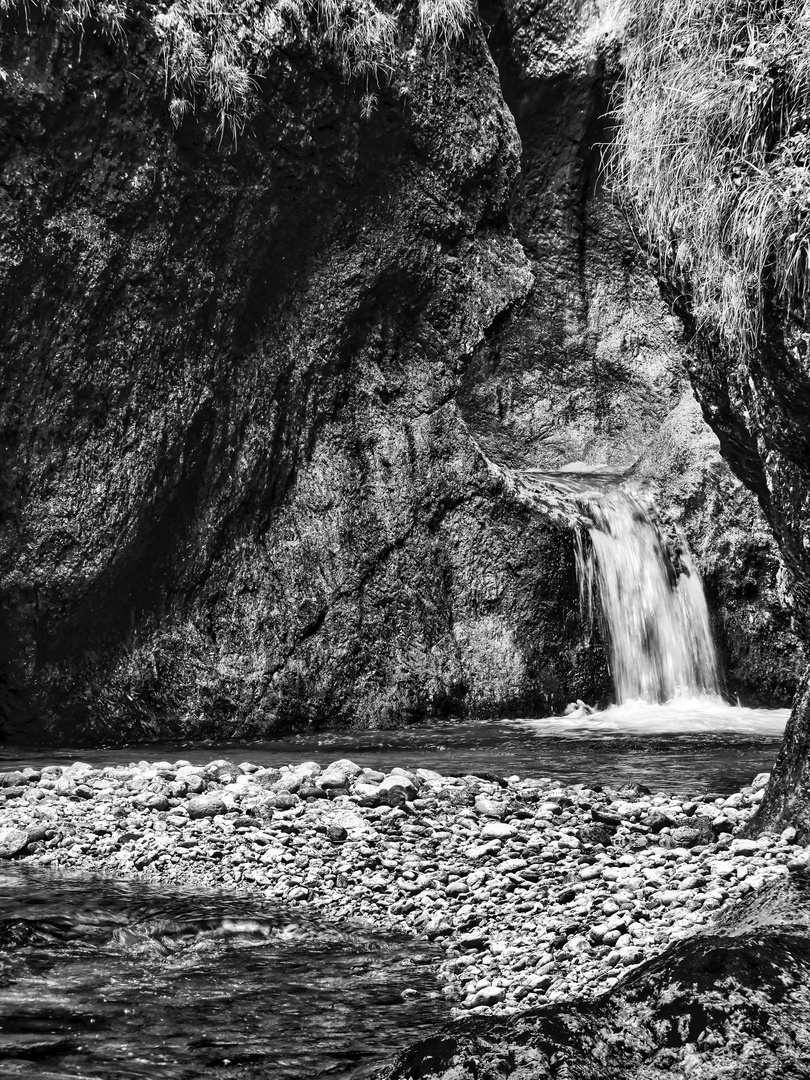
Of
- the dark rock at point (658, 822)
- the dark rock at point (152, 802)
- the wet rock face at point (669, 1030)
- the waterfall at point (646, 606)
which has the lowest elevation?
the wet rock face at point (669, 1030)

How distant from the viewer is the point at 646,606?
10.6 m

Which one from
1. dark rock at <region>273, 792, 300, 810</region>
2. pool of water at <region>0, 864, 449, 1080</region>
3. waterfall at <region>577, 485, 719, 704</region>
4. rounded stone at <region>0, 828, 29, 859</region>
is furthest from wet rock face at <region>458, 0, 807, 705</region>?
pool of water at <region>0, 864, 449, 1080</region>

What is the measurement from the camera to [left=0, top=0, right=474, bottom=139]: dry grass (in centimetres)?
842

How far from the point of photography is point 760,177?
489cm

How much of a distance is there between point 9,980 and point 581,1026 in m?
2.12

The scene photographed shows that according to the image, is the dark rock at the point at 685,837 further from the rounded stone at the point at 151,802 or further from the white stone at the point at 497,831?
the rounded stone at the point at 151,802

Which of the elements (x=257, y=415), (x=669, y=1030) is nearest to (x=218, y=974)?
(x=669, y=1030)

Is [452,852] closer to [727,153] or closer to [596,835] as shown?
[596,835]

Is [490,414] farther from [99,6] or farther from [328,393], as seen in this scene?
[99,6]

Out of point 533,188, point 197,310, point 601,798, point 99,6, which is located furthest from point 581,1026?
point 533,188

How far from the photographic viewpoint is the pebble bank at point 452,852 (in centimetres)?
370

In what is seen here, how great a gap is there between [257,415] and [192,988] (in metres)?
6.71

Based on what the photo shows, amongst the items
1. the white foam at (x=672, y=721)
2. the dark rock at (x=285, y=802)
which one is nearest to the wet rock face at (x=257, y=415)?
the white foam at (x=672, y=721)

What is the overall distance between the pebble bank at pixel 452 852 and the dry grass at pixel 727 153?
249cm
